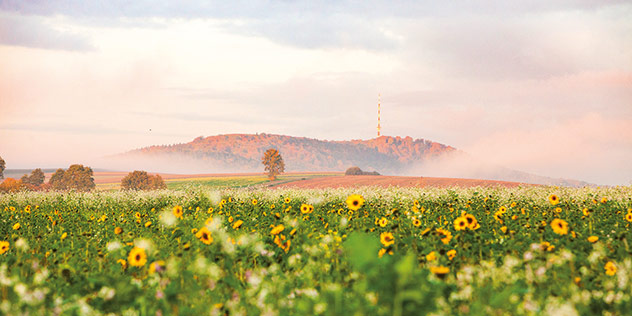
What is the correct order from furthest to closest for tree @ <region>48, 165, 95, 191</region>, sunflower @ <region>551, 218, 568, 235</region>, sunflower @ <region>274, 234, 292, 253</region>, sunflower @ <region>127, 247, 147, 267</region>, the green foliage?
the green foliage
tree @ <region>48, 165, 95, 191</region>
sunflower @ <region>274, 234, 292, 253</region>
sunflower @ <region>551, 218, 568, 235</region>
sunflower @ <region>127, 247, 147, 267</region>

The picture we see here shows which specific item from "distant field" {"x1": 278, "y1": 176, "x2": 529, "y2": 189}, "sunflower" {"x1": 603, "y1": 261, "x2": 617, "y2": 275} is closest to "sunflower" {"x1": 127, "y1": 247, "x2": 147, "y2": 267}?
"sunflower" {"x1": 603, "y1": 261, "x2": 617, "y2": 275}

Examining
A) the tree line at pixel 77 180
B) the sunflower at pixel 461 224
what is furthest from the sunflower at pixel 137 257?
the tree line at pixel 77 180

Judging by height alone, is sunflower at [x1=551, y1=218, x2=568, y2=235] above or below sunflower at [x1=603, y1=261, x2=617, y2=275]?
above

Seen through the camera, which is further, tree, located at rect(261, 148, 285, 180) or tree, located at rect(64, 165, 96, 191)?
tree, located at rect(261, 148, 285, 180)

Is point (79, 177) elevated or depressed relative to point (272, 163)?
depressed

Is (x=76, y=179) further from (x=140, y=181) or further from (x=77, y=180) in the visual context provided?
(x=140, y=181)

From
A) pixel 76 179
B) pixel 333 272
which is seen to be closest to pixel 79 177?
pixel 76 179

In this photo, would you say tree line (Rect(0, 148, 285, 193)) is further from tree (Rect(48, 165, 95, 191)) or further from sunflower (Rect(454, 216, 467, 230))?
sunflower (Rect(454, 216, 467, 230))

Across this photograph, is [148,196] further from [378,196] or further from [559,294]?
[559,294]

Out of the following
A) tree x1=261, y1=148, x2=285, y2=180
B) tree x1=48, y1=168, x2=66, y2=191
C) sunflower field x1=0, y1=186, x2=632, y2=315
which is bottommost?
tree x1=48, y1=168, x2=66, y2=191

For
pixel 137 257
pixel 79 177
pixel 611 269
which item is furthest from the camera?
pixel 79 177

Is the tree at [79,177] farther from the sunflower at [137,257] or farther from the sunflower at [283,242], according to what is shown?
the sunflower at [137,257]

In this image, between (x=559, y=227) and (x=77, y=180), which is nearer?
(x=559, y=227)

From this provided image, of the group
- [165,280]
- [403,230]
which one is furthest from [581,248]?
[165,280]
